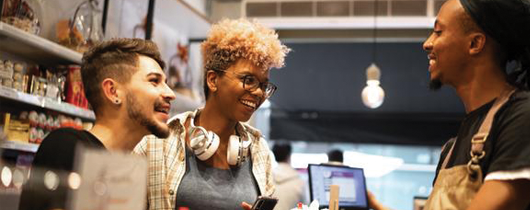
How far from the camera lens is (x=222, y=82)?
7.39 ft

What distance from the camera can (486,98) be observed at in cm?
158

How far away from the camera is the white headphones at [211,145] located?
210cm

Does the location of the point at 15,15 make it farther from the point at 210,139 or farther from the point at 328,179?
the point at 328,179

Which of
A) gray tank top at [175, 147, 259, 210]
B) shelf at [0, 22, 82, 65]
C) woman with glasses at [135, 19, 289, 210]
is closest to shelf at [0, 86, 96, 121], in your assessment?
shelf at [0, 22, 82, 65]

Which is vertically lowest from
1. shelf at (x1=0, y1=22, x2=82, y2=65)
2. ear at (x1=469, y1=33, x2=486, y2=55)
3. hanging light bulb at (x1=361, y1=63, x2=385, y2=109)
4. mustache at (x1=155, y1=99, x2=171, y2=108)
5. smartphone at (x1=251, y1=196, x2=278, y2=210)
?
smartphone at (x1=251, y1=196, x2=278, y2=210)

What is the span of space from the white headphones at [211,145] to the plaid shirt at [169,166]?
0.05 m

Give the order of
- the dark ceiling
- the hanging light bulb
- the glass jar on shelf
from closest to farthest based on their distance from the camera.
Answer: the glass jar on shelf, the hanging light bulb, the dark ceiling

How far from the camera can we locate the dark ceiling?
29.4ft

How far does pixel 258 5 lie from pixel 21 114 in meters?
3.68

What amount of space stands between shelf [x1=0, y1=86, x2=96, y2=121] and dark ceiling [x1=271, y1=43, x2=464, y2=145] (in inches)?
204

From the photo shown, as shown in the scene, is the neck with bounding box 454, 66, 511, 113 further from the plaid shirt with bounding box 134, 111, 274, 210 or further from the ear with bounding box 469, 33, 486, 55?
the plaid shirt with bounding box 134, 111, 274, 210

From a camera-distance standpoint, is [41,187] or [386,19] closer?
[41,187]

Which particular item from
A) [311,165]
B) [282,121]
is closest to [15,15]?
[311,165]

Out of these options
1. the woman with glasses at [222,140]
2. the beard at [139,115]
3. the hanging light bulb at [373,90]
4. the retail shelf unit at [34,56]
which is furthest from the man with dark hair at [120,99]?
the hanging light bulb at [373,90]
